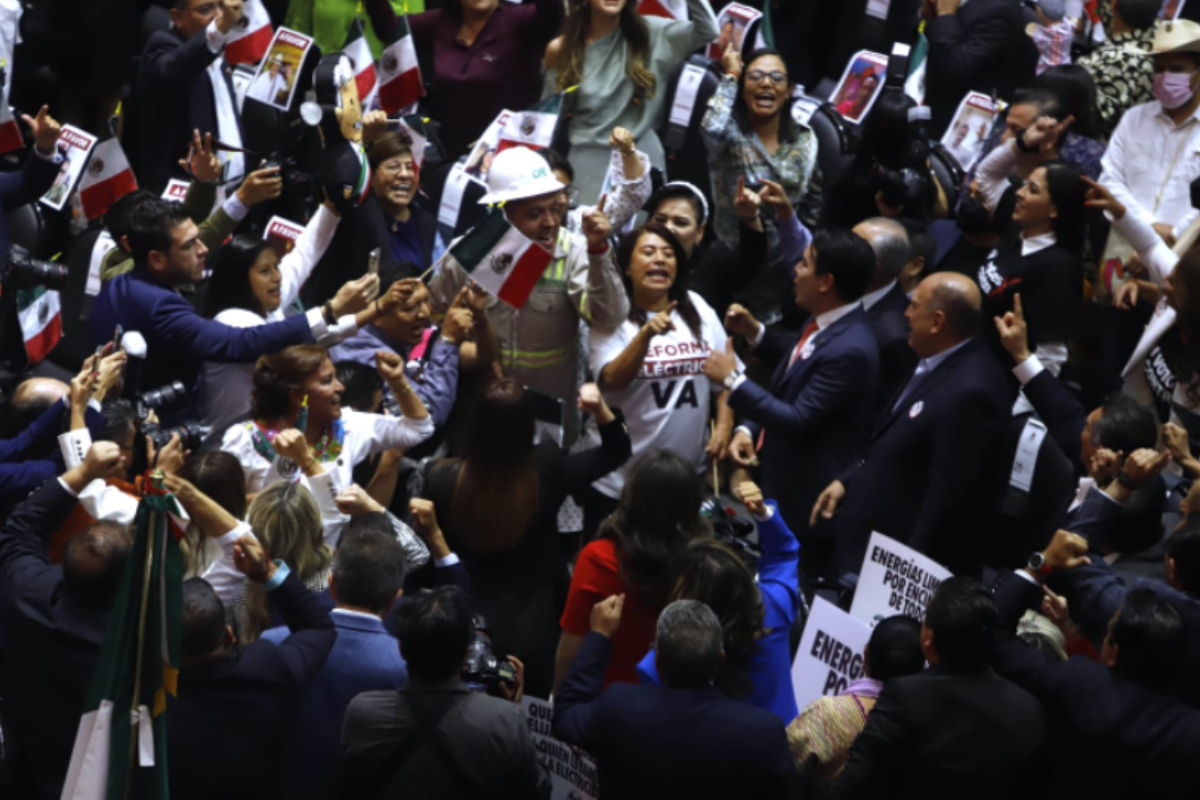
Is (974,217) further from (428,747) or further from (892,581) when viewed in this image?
(428,747)

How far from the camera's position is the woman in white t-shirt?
6434 mm

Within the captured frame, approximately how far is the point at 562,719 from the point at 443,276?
→ 10.3 ft

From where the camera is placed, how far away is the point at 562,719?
4148 mm

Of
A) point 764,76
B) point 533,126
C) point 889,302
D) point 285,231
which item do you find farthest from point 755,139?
point 285,231

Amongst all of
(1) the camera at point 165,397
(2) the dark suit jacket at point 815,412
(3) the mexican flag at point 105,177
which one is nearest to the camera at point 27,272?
(1) the camera at point 165,397

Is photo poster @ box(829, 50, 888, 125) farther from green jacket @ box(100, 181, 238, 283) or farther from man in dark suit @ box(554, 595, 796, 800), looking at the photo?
man in dark suit @ box(554, 595, 796, 800)

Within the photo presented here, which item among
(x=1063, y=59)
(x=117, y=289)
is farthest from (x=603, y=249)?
(x=1063, y=59)

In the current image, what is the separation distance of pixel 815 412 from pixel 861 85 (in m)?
2.84

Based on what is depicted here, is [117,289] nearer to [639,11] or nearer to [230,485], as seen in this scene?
[230,485]

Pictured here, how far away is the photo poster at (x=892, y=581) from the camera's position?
520cm

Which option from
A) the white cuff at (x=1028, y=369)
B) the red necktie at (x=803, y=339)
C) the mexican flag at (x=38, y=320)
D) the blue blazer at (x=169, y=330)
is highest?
the white cuff at (x=1028, y=369)

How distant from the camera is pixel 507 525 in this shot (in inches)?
199

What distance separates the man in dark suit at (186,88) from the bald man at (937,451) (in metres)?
3.40

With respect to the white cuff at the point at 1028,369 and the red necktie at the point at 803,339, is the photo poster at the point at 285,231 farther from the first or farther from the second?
the white cuff at the point at 1028,369
